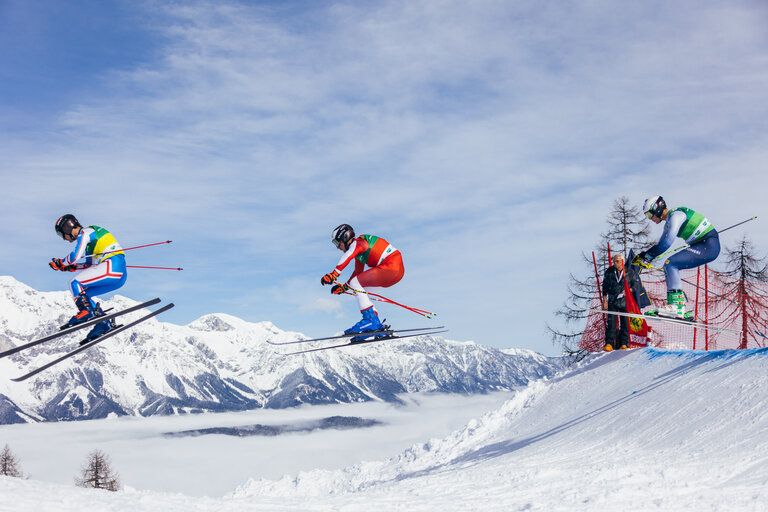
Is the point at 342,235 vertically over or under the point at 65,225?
under

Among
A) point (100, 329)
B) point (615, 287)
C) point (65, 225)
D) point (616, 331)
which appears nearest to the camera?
point (65, 225)

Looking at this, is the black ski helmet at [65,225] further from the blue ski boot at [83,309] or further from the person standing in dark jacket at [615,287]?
the person standing in dark jacket at [615,287]

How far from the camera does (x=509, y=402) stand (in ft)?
65.1

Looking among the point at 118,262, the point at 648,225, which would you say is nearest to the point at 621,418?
the point at 118,262

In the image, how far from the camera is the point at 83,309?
438 inches

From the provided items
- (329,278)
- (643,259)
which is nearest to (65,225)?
(329,278)

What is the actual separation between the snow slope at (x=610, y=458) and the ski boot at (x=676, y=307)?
4.15ft

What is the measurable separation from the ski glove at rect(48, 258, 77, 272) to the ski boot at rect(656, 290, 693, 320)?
12073 millimetres

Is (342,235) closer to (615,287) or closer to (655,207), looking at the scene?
(655,207)

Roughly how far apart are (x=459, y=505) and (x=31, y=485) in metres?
5.77

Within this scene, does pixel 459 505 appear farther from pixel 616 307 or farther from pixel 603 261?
pixel 603 261

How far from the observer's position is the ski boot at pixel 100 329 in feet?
37.1

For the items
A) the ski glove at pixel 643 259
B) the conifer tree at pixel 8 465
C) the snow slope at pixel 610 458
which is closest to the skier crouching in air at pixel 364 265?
the snow slope at pixel 610 458

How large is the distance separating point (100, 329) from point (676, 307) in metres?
11.9
